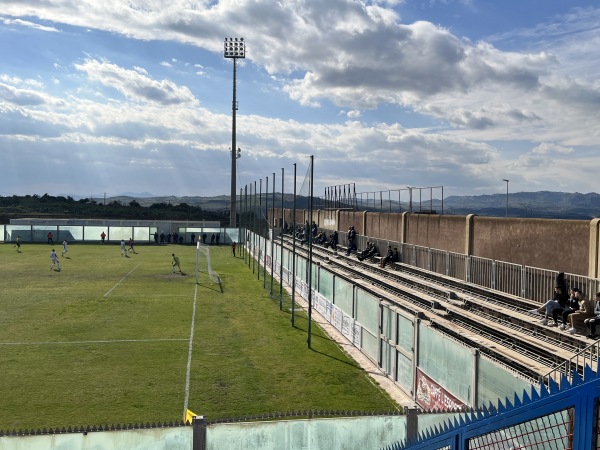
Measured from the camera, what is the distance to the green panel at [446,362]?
12914 millimetres

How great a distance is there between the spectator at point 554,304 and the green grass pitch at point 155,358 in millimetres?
5029

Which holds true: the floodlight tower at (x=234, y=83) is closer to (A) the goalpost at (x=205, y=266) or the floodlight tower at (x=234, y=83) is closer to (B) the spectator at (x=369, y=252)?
(A) the goalpost at (x=205, y=266)

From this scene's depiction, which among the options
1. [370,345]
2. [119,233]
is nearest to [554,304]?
[370,345]

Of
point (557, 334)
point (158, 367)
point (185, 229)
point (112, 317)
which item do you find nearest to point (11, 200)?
point (185, 229)

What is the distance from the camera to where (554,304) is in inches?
581

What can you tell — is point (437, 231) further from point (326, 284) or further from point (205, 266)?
point (205, 266)

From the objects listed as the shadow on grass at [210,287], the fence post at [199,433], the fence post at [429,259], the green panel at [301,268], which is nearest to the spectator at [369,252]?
the green panel at [301,268]

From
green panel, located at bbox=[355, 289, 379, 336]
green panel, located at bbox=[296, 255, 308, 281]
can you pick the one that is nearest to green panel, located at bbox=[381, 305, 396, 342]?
green panel, located at bbox=[355, 289, 379, 336]

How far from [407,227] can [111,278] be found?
23442 millimetres

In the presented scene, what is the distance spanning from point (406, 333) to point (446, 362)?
3.04 m

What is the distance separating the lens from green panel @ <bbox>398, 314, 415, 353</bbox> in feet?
54.6

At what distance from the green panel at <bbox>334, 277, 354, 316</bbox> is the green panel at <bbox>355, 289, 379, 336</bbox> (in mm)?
1110

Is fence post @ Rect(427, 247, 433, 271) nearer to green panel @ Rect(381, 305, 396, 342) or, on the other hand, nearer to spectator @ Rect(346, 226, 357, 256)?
green panel @ Rect(381, 305, 396, 342)

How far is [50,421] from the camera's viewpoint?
1437cm
